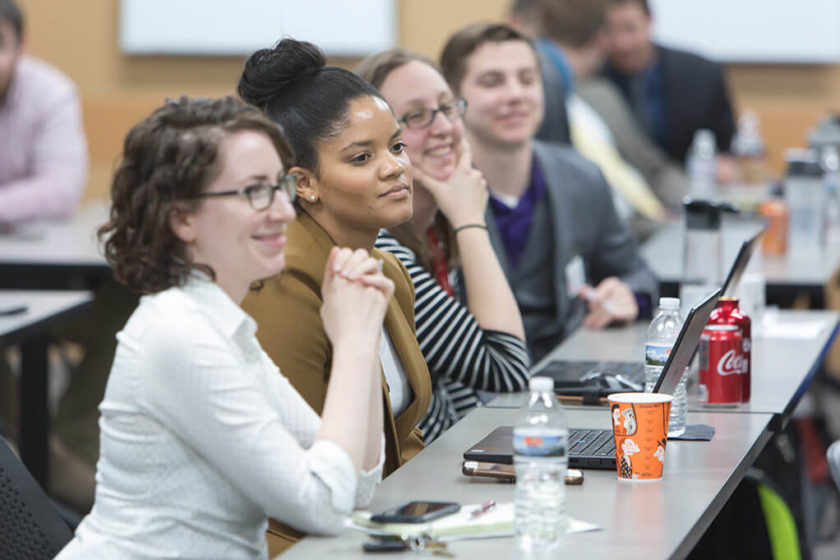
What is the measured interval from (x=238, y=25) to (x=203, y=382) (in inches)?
212

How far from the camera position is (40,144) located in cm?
449

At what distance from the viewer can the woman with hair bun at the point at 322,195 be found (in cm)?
190

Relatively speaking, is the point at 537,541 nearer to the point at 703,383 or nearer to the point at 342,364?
the point at 342,364

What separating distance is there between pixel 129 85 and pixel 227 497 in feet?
18.2

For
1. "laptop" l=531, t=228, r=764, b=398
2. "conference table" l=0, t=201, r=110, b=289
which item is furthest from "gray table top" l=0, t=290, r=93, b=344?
"laptop" l=531, t=228, r=764, b=398

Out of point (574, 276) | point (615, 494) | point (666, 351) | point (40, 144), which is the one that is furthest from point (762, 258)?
point (40, 144)

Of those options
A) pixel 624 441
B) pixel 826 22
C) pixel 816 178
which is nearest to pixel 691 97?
pixel 826 22

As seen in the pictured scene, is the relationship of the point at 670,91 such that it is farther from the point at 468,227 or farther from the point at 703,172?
the point at 468,227

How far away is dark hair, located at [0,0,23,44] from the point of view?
418cm

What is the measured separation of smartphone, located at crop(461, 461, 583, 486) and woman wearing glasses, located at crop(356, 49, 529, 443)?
0.57 meters

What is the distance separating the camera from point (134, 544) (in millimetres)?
1465

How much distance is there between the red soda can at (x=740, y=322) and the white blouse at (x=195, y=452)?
96cm

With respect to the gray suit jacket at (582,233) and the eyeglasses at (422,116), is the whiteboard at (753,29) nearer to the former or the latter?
the gray suit jacket at (582,233)

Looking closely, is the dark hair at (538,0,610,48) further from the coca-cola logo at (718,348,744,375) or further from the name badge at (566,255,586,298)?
the coca-cola logo at (718,348,744,375)
